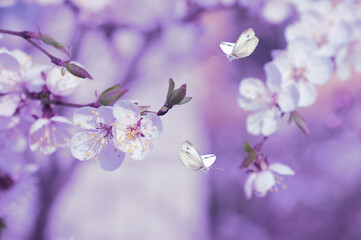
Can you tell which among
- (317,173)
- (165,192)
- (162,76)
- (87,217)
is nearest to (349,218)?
(317,173)

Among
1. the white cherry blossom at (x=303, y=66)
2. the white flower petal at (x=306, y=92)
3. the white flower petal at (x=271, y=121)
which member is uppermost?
the white cherry blossom at (x=303, y=66)

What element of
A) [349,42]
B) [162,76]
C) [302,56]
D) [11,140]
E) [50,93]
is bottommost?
[11,140]

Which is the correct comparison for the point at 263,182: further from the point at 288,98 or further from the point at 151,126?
the point at 151,126

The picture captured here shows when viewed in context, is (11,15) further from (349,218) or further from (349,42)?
(349,218)

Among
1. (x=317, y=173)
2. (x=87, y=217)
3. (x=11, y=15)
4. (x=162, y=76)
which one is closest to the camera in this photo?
(x=11, y=15)

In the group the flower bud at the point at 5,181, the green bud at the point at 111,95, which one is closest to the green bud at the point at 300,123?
the green bud at the point at 111,95

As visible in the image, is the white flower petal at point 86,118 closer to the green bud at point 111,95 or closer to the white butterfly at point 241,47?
the green bud at point 111,95
